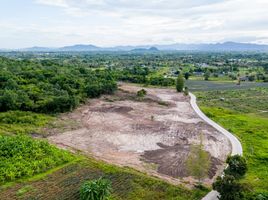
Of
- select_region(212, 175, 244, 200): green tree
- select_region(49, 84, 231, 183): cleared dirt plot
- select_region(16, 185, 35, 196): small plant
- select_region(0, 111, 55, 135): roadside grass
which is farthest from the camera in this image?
select_region(0, 111, 55, 135): roadside grass

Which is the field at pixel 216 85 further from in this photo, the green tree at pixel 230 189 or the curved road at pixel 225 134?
the green tree at pixel 230 189

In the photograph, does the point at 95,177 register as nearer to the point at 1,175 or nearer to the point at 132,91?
the point at 1,175

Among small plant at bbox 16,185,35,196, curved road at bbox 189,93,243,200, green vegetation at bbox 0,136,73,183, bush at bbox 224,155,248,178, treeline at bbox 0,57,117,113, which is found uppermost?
treeline at bbox 0,57,117,113

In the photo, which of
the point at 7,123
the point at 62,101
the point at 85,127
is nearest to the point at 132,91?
the point at 62,101

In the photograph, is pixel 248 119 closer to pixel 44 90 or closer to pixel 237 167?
pixel 237 167

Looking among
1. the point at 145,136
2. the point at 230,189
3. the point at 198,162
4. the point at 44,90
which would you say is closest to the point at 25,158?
the point at 145,136

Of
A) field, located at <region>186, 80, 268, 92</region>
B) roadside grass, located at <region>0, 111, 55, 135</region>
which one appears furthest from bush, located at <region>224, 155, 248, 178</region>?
field, located at <region>186, 80, 268, 92</region>

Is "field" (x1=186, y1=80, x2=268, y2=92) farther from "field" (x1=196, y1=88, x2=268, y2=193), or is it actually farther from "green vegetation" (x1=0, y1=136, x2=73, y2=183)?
"green vegetation" (x1=0, y1=136, x2=73, y2=183)

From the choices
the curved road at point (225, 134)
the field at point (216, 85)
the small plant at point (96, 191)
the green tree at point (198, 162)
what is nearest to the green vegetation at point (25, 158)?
the small plant at point (96, 191)
